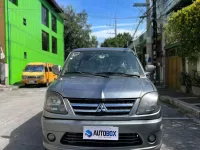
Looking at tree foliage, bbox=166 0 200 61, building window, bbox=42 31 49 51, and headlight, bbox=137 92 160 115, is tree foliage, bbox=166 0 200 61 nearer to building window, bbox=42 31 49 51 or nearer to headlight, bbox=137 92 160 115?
headlight, bbox=137 92 160 115

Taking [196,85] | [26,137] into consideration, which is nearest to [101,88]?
[26,137]

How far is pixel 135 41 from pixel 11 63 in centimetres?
2593

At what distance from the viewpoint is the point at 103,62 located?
580 centimetres

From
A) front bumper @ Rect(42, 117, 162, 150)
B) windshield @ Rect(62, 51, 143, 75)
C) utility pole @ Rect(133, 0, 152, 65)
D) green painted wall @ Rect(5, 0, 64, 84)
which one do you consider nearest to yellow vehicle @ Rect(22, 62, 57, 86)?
green painted wall @ Rect(5, 0, 64, 84)

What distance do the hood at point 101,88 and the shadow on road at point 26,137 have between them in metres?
1.64

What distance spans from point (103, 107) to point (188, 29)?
8.77 m

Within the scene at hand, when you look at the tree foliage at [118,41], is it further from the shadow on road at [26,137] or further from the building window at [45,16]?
the shadow on road at [26,137]

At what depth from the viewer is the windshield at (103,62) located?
5609 mm

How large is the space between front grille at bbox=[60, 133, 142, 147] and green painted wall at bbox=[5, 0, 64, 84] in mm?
20125

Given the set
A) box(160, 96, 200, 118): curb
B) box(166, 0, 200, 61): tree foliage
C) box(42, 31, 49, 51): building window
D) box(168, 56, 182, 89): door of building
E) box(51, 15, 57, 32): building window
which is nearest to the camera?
box(160, 96, 200, 118): curb

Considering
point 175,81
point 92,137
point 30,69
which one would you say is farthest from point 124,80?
point 30,69

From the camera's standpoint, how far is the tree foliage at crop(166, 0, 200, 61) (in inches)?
453

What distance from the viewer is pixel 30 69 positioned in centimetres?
2359

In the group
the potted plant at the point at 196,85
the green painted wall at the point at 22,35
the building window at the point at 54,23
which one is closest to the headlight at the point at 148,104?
the potted plant at the point at 196,85
